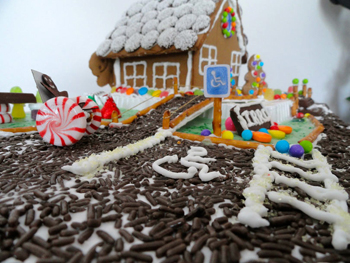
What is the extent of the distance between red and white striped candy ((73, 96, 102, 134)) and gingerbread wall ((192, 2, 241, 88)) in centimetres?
282

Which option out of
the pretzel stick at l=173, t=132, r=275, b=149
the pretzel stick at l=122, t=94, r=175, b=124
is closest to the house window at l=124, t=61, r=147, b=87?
the pretzel stick at l=122, t=94, r=175, b=124

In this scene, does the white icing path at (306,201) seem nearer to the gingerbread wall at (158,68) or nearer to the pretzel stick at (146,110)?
the pretzel stick at (146,110)

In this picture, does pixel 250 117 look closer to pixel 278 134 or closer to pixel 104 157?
pixel 278 134

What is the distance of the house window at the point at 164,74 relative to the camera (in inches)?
214

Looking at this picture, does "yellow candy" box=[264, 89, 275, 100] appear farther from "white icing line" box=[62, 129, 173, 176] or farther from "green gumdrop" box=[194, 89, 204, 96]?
"white icing line" box=[62, 129, 173, 176]

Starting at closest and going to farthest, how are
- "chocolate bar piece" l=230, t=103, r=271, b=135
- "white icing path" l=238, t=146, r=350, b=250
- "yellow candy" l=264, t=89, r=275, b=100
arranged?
1. "white icing path" l=238, t=146, r=350, b=250
2. "chocolate bar piece" l=230, t=103, r=271, b=135
3. "yellow candy" l=264, t=89, r=275, b=100

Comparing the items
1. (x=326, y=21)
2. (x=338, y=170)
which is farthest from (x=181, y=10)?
(x=326, y=21)

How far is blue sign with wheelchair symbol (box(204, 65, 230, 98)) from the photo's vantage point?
9.64 ft

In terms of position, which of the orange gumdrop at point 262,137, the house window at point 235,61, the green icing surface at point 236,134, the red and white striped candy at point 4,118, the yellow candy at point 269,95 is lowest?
the green icing surface at point 236,134

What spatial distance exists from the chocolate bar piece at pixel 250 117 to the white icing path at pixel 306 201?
121cm

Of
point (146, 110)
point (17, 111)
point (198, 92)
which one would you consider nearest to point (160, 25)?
point (198, 92)

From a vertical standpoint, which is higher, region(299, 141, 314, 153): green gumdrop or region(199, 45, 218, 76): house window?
region(199, 45, 218, 76): house window

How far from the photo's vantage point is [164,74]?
5648 millimetres

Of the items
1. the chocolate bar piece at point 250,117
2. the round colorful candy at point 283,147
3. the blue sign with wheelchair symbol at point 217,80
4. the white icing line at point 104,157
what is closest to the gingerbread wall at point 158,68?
the chocolate bar piece at point 250,117
